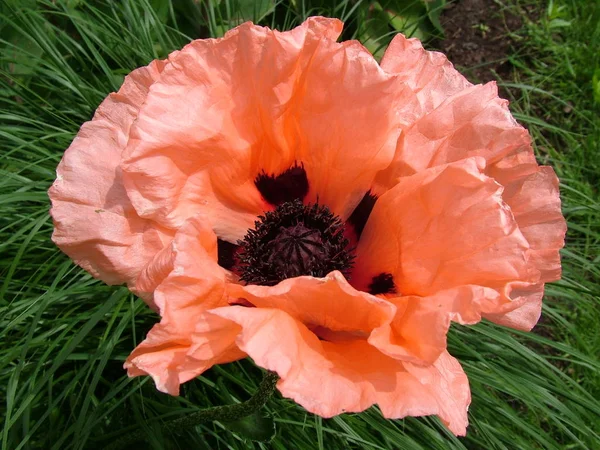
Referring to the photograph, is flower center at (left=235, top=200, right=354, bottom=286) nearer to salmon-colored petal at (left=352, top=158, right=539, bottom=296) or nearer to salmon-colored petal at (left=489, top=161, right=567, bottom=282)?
salmon-colored petal at (left=352, top=158, right=539, bottom=296)

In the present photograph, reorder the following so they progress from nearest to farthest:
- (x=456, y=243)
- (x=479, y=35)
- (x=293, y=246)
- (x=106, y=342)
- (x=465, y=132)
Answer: (x=456, y=243)
(x=465, y=132)
(x=293, y=246)
(x=106, y=342)
(x=479, y=35)

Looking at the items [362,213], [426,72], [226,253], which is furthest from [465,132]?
[226,253]

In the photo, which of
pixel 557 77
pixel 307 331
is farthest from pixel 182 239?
pixel 557 77

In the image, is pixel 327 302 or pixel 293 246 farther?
pixel 293 246

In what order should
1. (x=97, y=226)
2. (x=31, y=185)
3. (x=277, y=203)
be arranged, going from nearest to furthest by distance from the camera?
(x=97, y=226) → (x=277, y=203) → (x=31, y=185)

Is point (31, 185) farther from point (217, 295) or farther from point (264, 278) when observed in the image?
point (217, 295)

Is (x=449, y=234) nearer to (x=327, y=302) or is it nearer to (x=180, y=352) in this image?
(x=327, y=302)
